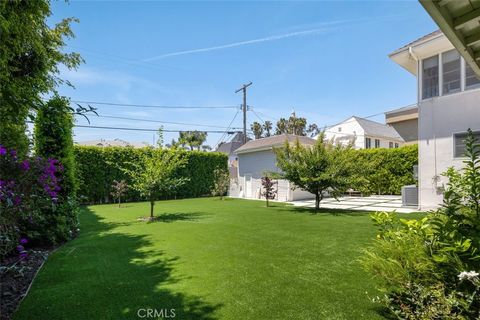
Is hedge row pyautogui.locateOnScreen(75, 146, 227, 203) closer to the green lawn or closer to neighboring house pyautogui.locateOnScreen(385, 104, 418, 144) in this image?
the green lawn

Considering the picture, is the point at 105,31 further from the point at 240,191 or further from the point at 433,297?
the point at 240,191

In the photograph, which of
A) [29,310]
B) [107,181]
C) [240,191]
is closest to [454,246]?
[29,310]

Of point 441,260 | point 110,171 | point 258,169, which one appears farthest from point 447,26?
point 110,171

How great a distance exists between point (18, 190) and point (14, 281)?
1.41 meters

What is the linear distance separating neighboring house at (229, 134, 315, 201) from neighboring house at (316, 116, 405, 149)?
11.5 m

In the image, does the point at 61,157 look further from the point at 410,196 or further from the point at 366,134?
the point at 366,134

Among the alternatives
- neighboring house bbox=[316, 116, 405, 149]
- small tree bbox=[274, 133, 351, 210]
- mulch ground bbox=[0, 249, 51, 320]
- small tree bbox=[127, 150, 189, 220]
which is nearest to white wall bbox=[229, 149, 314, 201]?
small tree bbox=[274, 133, 351, 210]

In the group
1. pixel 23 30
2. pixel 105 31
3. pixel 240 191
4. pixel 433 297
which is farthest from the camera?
pixel 240 191

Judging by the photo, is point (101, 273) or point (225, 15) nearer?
point (101, 273)

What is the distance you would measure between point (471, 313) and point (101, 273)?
15.7ft

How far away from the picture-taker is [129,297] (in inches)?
138

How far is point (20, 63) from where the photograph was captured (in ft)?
15.9

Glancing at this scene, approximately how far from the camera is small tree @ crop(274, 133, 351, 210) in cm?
1216

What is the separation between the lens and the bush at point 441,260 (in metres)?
2.32
